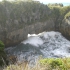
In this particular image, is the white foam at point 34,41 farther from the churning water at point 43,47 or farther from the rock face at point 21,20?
the rock face at point 21,20

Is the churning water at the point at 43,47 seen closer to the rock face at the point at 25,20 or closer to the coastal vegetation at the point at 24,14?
the rock face at the point at 25,20

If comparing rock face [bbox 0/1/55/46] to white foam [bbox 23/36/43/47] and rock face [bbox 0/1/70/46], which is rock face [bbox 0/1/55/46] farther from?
white foam [bbox 23/36/43/47]

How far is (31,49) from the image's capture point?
115ft

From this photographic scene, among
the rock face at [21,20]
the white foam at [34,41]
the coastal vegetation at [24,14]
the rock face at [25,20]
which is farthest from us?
the coastal vegetation at [24,14]

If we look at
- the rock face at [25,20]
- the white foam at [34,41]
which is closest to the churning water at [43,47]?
the white foam at [34,41]

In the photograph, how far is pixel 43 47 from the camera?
121 ft

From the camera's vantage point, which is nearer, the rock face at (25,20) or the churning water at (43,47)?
the churning water at (43,47)

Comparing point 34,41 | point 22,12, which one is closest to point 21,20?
point 22,12

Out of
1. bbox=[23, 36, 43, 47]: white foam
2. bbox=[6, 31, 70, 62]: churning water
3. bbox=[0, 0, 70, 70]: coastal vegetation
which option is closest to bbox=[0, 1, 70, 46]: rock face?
bbox=[0, 0, 70, 70]: coastal vegetation

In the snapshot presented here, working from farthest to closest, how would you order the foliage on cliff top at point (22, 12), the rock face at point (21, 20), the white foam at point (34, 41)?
the foliage on cliff top at point (22, 12) → the white foam at point (34, 41) → the rock face at point (21, 20)

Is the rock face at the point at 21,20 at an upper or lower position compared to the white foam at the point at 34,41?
upper

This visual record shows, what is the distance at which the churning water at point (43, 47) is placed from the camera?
32.6 meters

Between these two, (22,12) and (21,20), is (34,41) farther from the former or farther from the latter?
(22,12)

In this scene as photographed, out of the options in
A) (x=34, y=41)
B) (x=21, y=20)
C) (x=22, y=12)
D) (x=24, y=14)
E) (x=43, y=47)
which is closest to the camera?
(x=43, y=47)
